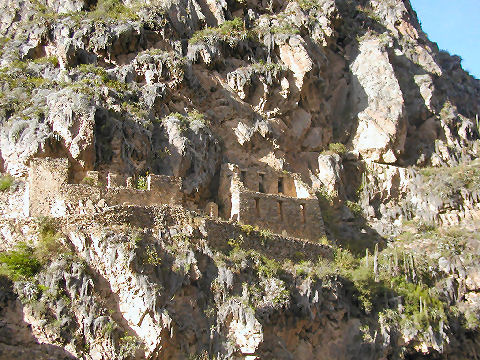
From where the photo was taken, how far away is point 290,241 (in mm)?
31312

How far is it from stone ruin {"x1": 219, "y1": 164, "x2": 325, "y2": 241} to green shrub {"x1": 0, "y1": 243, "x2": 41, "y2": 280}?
9891 mm

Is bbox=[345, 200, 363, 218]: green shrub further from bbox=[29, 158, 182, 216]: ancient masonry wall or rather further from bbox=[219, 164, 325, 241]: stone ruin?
bbox=[29, 158, 182, 216]: ancient masonry wall

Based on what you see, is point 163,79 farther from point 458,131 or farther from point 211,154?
point 458,131

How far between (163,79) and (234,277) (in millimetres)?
13719

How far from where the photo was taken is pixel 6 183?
98.3 ft

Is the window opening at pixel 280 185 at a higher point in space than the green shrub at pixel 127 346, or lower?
higher

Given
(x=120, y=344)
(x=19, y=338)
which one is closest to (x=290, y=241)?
(x=120, y=344)

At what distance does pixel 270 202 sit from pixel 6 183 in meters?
11.8

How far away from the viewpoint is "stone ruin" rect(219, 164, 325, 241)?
3266 centimetres

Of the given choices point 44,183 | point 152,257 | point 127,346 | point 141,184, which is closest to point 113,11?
point 141,184

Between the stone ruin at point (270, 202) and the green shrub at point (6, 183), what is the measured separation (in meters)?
9.57

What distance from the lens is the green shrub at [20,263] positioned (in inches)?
982

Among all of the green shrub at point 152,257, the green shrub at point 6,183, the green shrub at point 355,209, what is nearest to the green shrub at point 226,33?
the green shrub at point 355,209

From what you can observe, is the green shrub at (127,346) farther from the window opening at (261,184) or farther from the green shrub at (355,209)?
the green shrub at (355,209)
